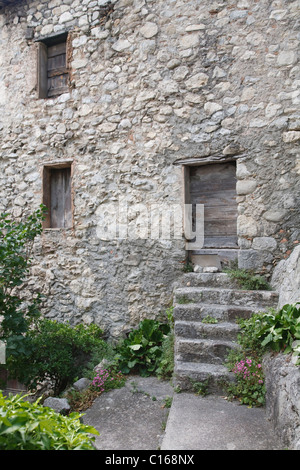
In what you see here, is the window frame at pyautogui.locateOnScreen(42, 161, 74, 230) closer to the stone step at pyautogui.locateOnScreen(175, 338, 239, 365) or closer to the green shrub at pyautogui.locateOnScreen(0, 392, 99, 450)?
the stone step at pyautogui.locateOnScreen(175, 338, 239, 365)

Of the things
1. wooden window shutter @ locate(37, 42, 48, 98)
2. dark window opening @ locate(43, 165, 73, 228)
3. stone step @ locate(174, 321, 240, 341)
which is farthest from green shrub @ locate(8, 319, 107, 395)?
wooden window shutter @ locate(37, 42, 48, 98)

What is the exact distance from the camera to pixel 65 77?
5.71 meters

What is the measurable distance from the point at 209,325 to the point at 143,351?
0.99 metres

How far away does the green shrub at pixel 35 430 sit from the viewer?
1.59 metres

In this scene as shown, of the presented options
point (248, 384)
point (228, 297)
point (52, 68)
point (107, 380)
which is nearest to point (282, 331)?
point (248, 384)

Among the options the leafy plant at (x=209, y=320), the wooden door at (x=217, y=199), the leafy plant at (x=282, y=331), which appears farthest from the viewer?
the wooden door at (x=217, y=199)

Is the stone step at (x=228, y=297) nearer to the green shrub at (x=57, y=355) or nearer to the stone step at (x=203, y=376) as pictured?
the stone step at (x=203, y=376)

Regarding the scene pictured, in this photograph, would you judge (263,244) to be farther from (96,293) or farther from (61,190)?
(61,190)

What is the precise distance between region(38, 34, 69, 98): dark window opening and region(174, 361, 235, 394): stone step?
15.9ft

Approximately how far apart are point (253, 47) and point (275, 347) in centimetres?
377

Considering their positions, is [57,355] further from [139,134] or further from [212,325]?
[139,134]

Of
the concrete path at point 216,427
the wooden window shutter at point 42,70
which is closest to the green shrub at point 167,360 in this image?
the concrete path at point 216,427

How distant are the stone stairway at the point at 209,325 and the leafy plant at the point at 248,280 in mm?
→ 85
